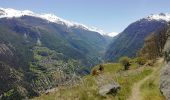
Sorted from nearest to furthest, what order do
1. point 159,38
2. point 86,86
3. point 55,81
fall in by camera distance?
point 55,81
point 86,86
point 159,38

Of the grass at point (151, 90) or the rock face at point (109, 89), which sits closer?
the grass at point (151, 90)

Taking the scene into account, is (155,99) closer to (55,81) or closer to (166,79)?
(166,79)

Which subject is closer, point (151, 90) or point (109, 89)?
point (109, 89)

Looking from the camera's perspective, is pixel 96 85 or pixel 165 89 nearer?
pixel 165 89

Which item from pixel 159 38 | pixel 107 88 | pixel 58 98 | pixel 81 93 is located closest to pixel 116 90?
pixel 107 88

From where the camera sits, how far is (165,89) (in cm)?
2089

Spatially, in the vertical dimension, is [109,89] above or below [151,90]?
above

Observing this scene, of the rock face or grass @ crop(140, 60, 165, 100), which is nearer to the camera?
grass @ crop(140, 60, 165, 100)

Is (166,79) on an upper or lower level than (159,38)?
lower

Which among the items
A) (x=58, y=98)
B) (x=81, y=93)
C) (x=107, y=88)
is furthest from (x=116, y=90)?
(x=58, y=98)

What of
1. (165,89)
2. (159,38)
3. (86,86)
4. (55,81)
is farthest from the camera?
(159,38)

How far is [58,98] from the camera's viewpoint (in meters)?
25.2

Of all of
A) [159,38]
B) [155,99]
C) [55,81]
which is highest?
[159,38]

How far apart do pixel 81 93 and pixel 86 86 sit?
4.25 m
